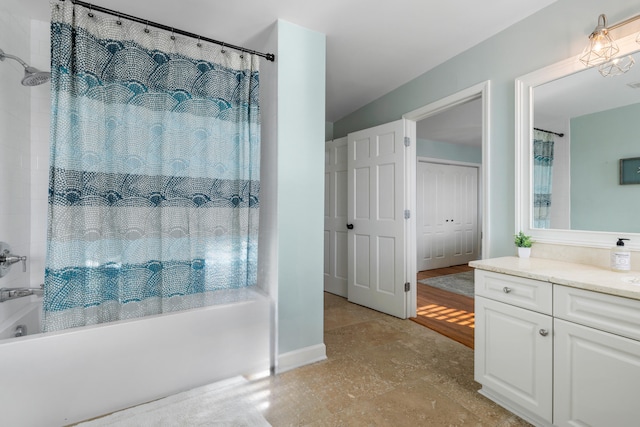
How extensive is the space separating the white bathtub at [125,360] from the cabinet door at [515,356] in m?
1.33

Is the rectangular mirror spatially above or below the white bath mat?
above

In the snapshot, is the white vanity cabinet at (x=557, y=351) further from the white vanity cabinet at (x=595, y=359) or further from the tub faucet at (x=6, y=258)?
the tub faucet at (x=6, y=258)

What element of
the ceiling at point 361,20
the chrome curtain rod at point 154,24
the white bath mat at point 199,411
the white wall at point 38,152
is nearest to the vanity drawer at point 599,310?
the white bath mat at point 199,411

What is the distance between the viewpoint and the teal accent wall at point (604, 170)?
151 centimetres

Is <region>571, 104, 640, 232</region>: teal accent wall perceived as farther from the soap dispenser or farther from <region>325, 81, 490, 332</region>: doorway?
<region>325, 81, 490, 332</region>: doorway

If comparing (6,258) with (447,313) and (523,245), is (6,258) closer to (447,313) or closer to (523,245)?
(523,245)

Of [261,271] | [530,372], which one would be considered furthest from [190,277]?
[530,372]

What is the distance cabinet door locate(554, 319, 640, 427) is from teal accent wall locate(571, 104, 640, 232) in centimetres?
66

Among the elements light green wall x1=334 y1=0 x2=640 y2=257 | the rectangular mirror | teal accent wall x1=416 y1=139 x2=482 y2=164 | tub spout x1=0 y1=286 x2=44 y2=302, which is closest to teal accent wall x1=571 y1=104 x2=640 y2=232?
the rectangular mirror

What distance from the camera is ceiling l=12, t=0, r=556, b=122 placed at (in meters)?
1.87

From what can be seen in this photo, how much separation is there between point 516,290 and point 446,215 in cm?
435

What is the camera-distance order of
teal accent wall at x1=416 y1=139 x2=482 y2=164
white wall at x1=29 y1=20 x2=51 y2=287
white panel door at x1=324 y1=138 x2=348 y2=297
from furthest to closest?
1. teal accent wall at x1=416 y1=139 x2=482 y2=164
2. white panel door at x1=324 y1=138 x2=348 y2=297
3. white wall at x1=29 y1=20 x2=51 y2=287

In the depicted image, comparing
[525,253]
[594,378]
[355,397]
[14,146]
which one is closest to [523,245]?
[525,253]

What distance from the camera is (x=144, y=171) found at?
69.4 inches
